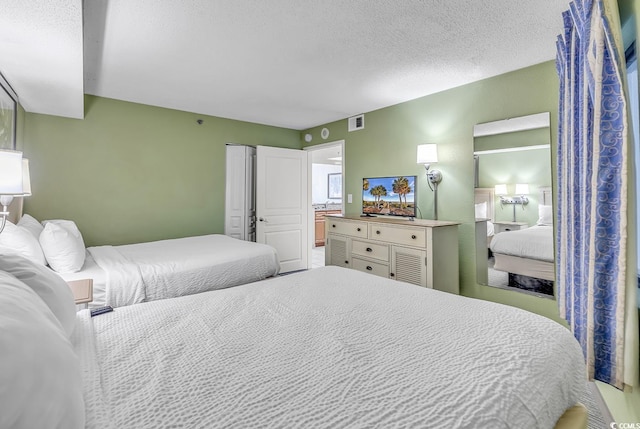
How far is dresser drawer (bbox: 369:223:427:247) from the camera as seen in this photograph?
296 centimetres

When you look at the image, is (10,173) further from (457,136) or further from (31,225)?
(457,136)

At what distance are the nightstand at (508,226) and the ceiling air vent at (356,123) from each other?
2.16 metres

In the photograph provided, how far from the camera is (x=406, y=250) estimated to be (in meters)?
3.07

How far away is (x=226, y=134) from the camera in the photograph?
4551 mm

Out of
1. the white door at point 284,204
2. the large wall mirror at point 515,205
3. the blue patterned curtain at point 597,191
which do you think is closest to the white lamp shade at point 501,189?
the large wall mirror at point 515,205

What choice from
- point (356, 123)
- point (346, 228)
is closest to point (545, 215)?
point (346, 228)

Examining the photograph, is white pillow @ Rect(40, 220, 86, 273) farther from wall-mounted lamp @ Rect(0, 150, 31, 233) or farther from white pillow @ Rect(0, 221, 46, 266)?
wall-mounted lamp @ Rect(0, 150, 31, 233)

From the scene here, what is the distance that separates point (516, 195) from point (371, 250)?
1481 mm

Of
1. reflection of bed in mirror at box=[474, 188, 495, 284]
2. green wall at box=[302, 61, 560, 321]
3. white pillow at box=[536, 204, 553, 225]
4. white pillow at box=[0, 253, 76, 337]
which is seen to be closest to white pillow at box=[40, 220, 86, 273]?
white pillow at box=[0, 253, 76, 337]

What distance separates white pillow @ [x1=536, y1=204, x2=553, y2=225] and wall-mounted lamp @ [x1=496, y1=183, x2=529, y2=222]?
4.9 inches

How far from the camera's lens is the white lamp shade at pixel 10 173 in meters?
1.43

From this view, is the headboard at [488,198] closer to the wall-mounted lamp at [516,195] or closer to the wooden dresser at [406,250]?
the wall-mounted lamp at [516,195]

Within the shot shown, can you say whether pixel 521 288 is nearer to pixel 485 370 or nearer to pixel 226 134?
pixel 485 370

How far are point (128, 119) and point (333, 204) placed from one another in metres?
5.48
